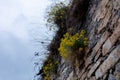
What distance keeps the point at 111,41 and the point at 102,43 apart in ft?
0.91

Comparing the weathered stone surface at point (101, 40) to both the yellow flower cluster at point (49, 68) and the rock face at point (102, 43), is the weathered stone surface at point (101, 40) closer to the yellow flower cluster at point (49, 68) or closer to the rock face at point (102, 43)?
the rock face at point (102, 43)

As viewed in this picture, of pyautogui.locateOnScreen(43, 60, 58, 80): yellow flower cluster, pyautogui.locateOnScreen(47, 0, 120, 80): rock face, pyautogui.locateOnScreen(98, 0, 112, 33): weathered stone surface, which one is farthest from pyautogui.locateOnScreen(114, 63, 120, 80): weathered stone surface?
pyautogui.locateOnScreen(43, 60, 58, 80): yellow flower cluster

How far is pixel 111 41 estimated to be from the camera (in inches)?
158

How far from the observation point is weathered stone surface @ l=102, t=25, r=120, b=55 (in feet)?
12.8

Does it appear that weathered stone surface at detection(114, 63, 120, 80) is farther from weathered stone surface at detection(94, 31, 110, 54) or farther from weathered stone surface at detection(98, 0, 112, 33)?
weathered stone surface at detection(98, 0, 112, 33)

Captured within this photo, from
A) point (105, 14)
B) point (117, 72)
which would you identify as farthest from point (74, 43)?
point (117, 72)

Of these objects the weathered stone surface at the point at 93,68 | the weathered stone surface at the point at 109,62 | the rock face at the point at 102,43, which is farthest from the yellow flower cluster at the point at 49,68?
the weathered stone surface at the point at 109,62

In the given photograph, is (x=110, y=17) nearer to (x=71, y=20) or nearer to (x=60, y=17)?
(x=71, y=20)

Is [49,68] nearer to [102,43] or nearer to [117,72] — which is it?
[102,43]

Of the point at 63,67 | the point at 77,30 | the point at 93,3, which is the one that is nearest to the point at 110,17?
the point at 93,3

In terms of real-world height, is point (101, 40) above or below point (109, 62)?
above

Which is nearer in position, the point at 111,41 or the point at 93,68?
the point at 111,41

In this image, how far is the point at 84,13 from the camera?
528 centimetres

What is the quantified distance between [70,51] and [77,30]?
501 mm
